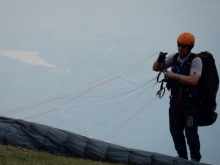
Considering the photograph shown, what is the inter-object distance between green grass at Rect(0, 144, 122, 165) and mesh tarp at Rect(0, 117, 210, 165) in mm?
309

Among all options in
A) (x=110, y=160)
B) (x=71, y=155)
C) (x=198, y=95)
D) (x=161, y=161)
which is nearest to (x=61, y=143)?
(x=71, y=155)

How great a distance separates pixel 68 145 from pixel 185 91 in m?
2.26

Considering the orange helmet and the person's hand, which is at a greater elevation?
the orange helmet

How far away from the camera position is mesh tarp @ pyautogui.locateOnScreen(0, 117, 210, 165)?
9.71 m

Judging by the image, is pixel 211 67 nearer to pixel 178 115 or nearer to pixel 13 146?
pixel 178 115

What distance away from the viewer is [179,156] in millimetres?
9797

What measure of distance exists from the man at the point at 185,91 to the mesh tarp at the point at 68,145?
0.49 m

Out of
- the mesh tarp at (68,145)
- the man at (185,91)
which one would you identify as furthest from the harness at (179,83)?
the mesh tarp at (68,145)

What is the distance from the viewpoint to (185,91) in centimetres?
940

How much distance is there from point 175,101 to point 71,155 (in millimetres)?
2043

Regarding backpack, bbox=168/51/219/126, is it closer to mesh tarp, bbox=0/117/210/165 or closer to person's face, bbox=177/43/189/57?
person's face, bbox=177/43/189/57

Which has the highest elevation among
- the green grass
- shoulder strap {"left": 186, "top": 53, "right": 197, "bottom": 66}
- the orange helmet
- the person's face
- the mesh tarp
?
the orange helmet

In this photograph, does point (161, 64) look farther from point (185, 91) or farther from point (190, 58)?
point (185, 91)

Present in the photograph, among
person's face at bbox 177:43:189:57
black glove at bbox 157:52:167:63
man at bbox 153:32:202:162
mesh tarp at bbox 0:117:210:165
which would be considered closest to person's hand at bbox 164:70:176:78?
man at bbox 153:32:202:162
